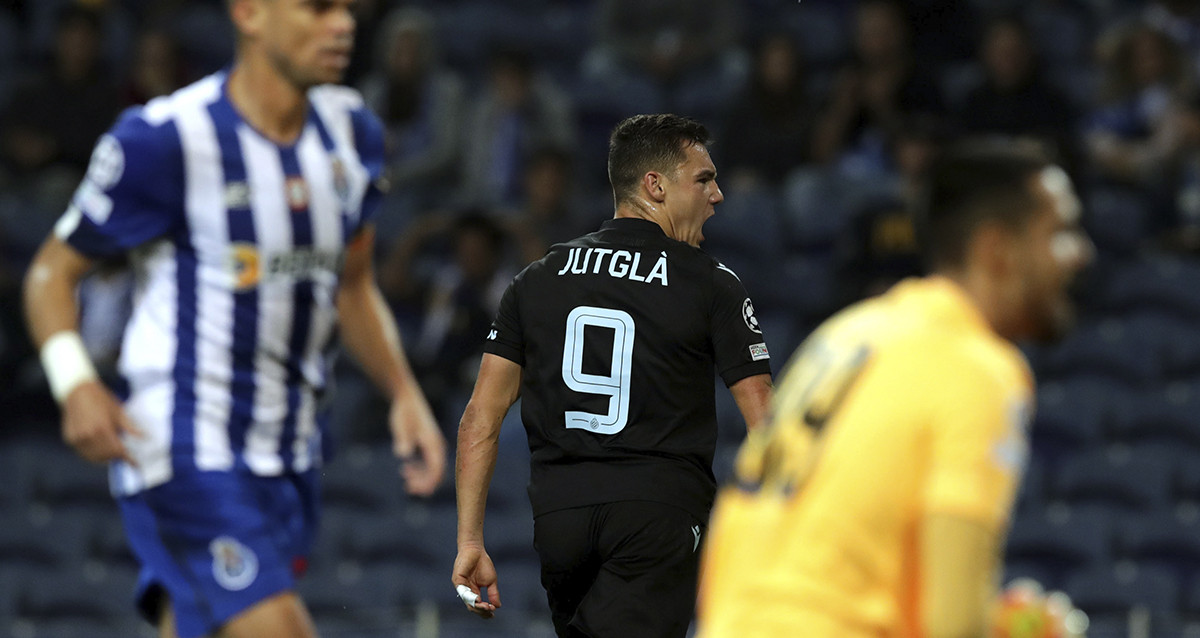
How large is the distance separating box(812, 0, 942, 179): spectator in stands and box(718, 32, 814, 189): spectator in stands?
0.51 ft

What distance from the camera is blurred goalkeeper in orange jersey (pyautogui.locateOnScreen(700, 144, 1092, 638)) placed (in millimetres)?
2414

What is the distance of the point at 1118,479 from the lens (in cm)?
863

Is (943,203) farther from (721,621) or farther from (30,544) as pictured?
(30,544)

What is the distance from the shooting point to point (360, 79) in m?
11.5

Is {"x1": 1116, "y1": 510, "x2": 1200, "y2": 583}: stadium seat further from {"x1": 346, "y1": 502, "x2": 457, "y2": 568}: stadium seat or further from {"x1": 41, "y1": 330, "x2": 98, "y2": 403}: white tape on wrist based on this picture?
{"x1": 41, "y1": 330, "x2": 98, "y2": 403}: white tape on wrist

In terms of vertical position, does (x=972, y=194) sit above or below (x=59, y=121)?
above

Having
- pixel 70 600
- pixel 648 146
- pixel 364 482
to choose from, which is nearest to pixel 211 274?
pixel 648 146

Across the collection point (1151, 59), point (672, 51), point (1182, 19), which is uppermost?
point (1182, 19)

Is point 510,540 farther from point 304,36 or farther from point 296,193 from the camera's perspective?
→ point 304,36

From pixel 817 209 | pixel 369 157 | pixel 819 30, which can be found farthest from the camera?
pixel 819 30

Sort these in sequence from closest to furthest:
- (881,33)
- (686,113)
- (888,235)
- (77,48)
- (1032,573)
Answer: (1032,573) < (888,235) < (881,33) < (77,48) < (686,113)

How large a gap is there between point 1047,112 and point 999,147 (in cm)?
795

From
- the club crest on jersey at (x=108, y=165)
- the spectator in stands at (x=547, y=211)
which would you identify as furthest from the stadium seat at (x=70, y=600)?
the club crest on jersey at (x=108, y=165)

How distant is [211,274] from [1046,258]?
8.06ft
